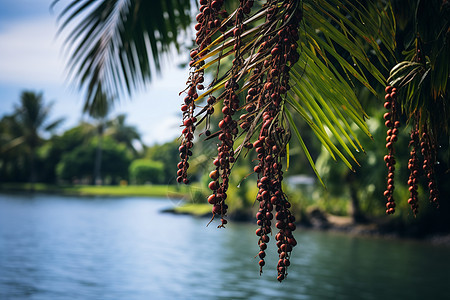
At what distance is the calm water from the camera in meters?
11.2

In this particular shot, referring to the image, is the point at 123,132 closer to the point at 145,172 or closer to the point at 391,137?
the point at 145,172

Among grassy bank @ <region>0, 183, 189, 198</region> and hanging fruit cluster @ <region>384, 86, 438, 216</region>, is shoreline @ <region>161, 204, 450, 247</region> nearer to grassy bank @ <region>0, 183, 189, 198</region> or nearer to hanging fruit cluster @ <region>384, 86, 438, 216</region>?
hanging fruit cluster @ <region>384, 86, 438, 216</region>

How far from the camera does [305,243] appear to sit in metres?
19.2

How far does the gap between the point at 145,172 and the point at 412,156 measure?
7265 cm

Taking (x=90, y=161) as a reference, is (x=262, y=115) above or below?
below

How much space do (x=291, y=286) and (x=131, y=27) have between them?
9.24 metres

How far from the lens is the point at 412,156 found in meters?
2.11

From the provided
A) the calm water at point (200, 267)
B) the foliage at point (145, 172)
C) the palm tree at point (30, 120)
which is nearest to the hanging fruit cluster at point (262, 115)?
the calm water at point (200, 267)

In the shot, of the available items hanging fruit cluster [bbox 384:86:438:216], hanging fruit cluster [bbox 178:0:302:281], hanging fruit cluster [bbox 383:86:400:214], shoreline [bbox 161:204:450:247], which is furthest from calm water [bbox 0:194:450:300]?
hanging fruit cluster [bbox 178:0:302:281]

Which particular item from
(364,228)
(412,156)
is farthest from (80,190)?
(412,156)

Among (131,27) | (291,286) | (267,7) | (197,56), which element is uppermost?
(131,27)

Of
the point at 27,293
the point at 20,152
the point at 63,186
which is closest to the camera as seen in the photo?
the point at 27,293

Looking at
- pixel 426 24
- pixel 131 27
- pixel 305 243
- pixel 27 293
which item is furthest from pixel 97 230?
pixel 426 24

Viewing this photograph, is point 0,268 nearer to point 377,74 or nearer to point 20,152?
point 377,74
